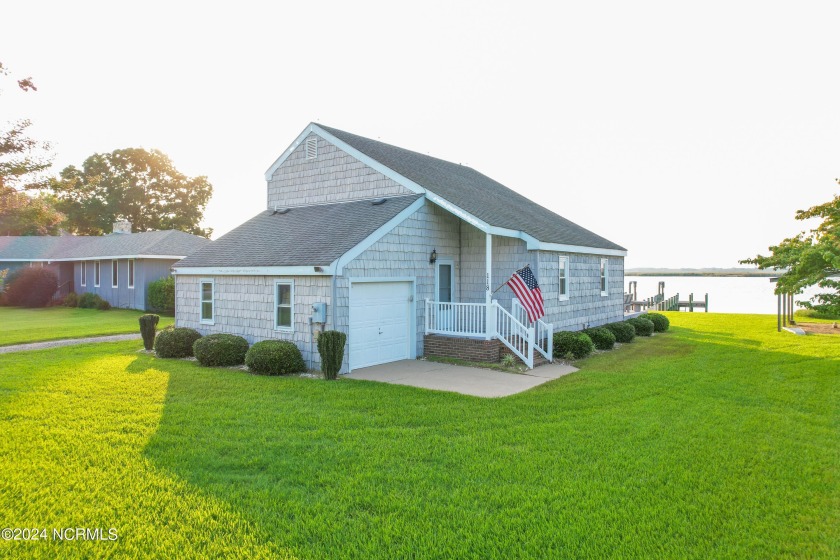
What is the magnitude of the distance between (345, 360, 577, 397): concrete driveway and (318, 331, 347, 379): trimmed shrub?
0.48m

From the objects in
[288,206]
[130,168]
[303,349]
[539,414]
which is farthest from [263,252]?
[130,168]

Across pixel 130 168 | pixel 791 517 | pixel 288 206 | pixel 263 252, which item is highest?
pixel 130 168

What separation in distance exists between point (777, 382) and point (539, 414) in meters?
5.76

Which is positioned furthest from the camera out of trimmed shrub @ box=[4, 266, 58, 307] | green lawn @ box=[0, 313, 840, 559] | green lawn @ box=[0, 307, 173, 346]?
trimmed shrub @ box=[4, 266, 58, 307]

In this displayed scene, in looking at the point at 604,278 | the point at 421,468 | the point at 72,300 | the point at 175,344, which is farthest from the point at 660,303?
the point at 72,300

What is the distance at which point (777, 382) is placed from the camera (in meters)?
10.8

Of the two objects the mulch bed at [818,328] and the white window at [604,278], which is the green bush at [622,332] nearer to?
the white window at [604,278]

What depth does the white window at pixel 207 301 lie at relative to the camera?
1486 cm

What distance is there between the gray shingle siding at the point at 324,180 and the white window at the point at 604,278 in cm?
879

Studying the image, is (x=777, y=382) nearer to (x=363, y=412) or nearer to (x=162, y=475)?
(x=363, y=412)

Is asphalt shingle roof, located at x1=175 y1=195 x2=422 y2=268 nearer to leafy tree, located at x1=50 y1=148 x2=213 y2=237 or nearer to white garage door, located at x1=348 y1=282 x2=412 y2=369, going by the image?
white garage door, located at x1=348 y1=282 x2=412 y2=369

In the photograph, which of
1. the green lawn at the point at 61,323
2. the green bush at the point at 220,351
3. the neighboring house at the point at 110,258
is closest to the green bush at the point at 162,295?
the green lawn at the point at 61,323

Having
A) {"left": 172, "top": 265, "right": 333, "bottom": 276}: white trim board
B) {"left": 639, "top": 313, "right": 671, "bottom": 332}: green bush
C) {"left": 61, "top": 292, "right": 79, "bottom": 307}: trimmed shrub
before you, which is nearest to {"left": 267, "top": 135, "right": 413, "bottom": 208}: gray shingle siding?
{"left": 172, "top": 265, "right": 333, "bottom": 276}: white trim board

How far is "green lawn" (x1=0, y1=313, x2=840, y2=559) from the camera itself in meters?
4.48
